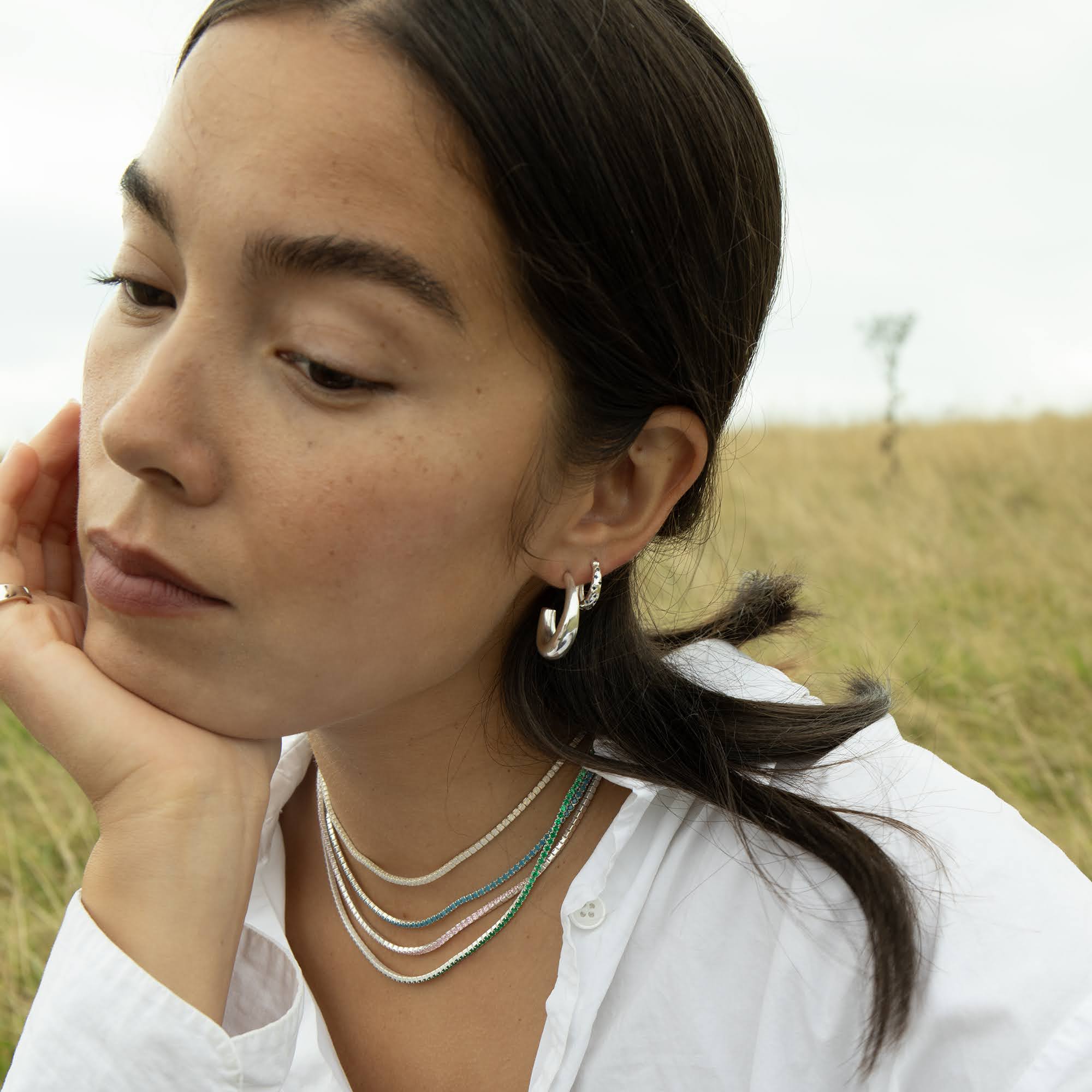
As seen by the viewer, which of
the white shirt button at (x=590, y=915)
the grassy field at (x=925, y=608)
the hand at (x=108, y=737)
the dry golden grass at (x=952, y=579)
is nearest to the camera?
the hand at (x=108, y=737)

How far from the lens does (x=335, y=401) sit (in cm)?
185

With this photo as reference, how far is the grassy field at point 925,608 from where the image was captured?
408 cm

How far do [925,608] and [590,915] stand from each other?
399cm

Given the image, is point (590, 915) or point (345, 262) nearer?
point (345, 262)

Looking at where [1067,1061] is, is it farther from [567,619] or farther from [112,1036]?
[112,1036]

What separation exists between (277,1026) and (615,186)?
1.59m

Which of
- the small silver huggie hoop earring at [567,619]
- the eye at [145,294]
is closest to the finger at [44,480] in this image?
the eye at [145,294]

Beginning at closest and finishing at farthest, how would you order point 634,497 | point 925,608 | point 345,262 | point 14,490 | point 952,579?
1. point 345,262
2. point 634,497
3. point 14,490
4. point 925,608
5. point 952,579

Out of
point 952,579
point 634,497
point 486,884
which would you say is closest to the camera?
point 634,497

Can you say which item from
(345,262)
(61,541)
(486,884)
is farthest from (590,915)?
(61,541)

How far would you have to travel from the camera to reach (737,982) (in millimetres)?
2162

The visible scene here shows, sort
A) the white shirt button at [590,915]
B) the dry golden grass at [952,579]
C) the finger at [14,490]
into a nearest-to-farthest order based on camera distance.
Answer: the white shirt button at [590,915] → the finger at [14,490] → the dry golden grass at [952,579]

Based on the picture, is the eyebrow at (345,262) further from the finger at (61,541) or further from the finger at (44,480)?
the finger at (61,541)

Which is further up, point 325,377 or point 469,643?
point 325,377
